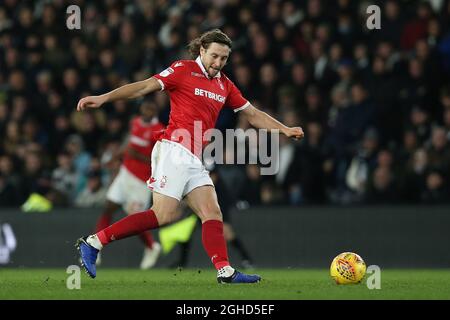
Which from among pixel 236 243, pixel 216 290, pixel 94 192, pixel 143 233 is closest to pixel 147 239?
pixel 143 233

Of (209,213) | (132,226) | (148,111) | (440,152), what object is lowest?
(132,226)

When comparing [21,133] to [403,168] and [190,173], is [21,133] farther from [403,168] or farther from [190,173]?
[190,173]

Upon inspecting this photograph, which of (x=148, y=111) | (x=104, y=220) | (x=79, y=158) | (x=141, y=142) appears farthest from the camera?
(x=79, y=158)

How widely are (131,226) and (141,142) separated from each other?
16.6 feet

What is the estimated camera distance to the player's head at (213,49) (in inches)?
361

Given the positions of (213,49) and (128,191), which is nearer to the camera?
(213,49)

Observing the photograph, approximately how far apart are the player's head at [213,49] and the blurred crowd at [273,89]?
17.9ft

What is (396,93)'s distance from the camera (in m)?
15.6

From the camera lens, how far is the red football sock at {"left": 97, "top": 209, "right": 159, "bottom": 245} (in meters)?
9.21

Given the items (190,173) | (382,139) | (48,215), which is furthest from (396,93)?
(190,173)

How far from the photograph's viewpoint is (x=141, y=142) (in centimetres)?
1423

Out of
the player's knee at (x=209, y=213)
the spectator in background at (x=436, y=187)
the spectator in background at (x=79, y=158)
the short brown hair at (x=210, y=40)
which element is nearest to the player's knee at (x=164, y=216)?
the player's knee at (x=209, y=213)

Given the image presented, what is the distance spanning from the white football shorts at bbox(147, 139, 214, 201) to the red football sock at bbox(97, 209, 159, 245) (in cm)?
24

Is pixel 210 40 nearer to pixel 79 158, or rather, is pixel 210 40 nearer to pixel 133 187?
pixel 133 187
